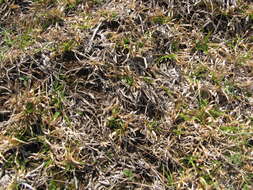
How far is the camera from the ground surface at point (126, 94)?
2023mm

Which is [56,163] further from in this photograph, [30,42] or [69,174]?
[30,42]

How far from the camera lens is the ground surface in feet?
6.64

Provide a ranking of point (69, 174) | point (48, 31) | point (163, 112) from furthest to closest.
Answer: point (48, 31), point (163, 112), point (69, 174)

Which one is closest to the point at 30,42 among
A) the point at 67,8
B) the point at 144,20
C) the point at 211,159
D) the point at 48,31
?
the point at 48,31

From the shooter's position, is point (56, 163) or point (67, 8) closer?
point (56, 163)

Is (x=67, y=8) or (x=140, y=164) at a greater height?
(x=67, y=8)

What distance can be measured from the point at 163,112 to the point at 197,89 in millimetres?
276

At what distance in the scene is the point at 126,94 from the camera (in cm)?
221

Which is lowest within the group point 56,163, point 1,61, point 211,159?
point 211,159

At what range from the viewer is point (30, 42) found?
2.32m

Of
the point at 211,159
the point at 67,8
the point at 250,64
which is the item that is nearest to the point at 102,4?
the point at 67,8

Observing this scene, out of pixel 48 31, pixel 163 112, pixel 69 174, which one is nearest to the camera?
pixel 69 174

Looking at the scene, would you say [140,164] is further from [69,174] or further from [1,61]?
[1,61]

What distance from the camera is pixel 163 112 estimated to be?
221 cm
